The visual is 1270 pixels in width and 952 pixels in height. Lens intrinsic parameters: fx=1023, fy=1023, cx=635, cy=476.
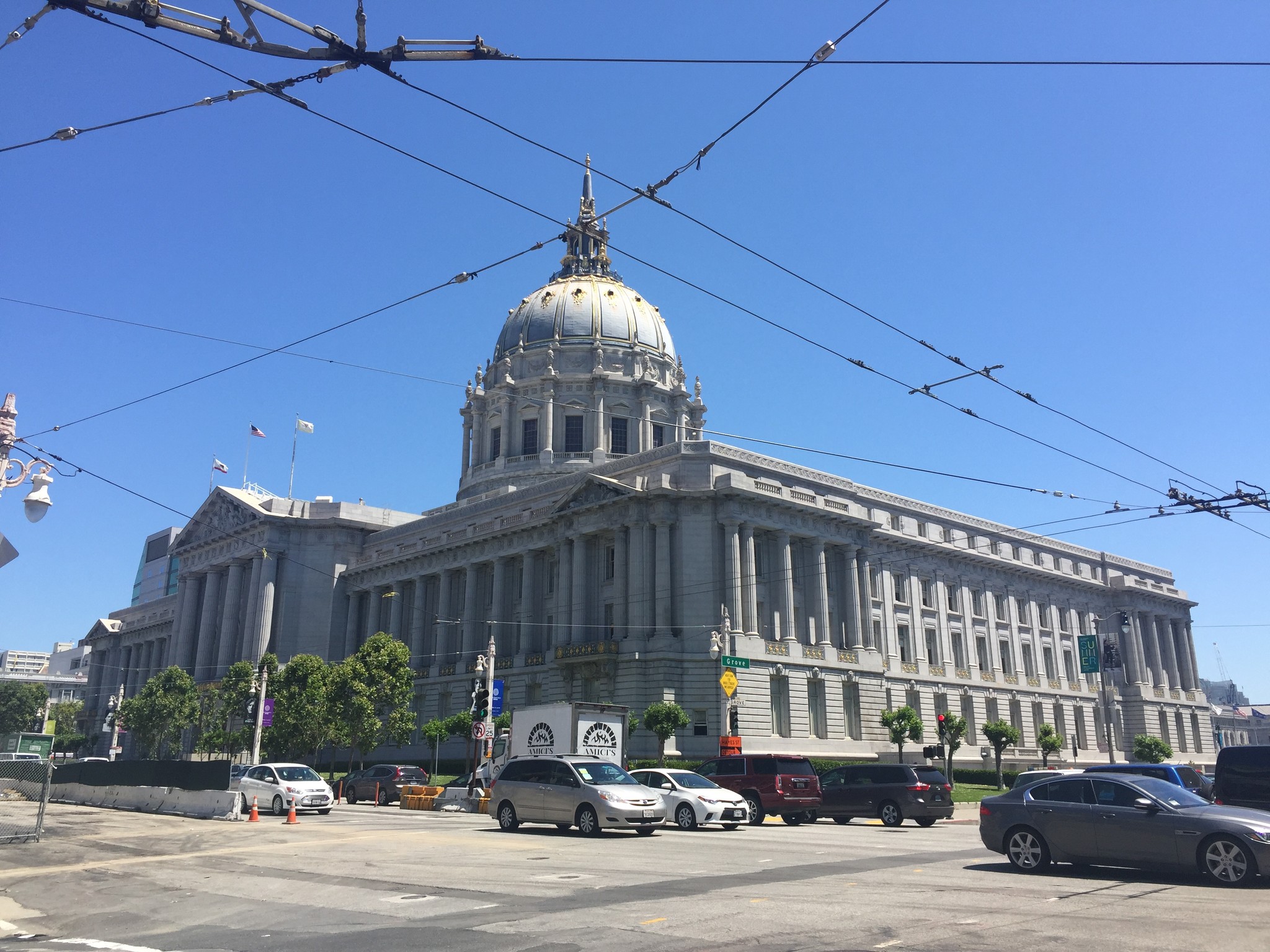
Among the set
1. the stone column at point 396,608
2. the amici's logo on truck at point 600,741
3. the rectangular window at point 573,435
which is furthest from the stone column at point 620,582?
the rectangular window at point 573,435

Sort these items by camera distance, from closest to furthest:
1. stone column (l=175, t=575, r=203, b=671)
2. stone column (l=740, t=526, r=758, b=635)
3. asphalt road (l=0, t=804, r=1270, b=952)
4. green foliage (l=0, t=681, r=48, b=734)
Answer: asphalt road (l=0, t=804, r=1270, b=952), stone column (l=740, t=526, r=758, b=635), stone column (l=175, t=575, r=203, b=671), green foliage (l=0, t=681, r=48, b=734)

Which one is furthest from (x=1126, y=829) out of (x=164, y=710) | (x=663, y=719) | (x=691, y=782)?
(x=164, y=710)

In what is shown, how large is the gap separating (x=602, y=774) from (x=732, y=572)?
1393 inches

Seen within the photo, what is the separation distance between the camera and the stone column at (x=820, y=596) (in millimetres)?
62531

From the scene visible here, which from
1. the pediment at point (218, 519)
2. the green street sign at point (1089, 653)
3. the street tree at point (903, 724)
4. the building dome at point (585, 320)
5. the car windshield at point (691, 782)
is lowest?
the car windshield at point (691, 782)

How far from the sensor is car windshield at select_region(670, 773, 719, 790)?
2667 cm

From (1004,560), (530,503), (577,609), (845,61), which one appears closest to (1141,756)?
(1004,560)

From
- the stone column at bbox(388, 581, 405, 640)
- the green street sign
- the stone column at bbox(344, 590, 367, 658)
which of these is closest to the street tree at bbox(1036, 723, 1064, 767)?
the green street sign

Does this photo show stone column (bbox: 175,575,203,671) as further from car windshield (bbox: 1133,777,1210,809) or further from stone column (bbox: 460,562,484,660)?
car windshield (bbox: 1133,777,1210,809)

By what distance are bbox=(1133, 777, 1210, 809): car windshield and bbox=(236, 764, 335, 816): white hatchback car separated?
25064 millimetres

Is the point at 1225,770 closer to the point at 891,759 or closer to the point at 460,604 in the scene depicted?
the point at 891,759

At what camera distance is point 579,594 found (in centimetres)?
6378

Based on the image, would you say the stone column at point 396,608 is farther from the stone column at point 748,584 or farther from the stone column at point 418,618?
the stone column at point 748,584

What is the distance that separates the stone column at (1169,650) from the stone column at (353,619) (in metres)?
72.8
